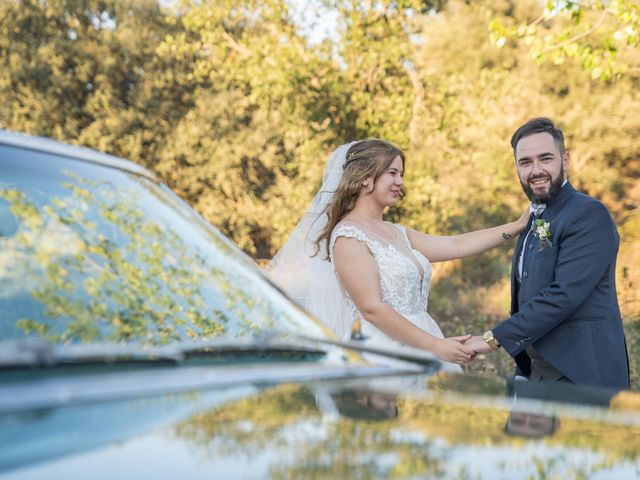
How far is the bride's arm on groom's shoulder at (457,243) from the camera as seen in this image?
5.14 m

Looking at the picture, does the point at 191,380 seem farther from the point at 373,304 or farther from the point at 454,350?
the point at 373,304

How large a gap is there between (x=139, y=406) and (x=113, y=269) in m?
0.75

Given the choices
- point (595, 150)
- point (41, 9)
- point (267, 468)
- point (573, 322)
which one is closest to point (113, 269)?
point (267, 468)

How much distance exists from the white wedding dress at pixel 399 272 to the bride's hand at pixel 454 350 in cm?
35

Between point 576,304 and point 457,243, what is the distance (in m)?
1.38

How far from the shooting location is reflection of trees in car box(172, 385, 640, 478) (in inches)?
58.1

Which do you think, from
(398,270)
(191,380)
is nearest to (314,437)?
(191,380)

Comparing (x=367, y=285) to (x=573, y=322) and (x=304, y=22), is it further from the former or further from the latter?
(x=304, y=22)

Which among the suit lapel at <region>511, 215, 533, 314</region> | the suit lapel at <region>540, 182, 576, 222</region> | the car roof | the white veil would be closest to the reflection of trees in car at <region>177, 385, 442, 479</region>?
the car roof

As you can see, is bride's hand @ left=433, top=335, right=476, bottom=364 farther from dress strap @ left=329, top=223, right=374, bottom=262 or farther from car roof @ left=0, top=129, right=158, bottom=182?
car roof @ left=0, top=129, right=158, bottom=182

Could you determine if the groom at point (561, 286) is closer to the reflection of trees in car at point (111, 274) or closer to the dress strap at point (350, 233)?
the dress strap at point (350, 233)

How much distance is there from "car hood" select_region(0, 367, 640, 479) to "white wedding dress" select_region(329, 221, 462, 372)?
278cm

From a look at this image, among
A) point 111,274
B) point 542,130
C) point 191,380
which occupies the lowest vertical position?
point 191,380

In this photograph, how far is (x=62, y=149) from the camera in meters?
2.58
